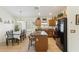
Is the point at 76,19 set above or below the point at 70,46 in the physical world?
above

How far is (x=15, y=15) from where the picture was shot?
10992 mm

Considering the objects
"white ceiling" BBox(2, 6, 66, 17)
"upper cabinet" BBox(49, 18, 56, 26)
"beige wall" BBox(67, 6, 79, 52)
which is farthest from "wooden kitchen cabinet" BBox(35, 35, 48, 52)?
"upper cabinet" BBox(49, 18, 56, 26)

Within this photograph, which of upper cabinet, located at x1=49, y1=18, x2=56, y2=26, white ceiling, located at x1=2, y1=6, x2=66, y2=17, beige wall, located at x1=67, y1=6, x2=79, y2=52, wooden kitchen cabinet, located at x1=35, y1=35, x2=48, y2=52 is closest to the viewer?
beige wall, located at x1=67, y1=6, x2=79, y2=52

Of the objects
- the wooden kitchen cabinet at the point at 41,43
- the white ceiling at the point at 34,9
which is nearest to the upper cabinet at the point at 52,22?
the white ceiling at the point at 34,9

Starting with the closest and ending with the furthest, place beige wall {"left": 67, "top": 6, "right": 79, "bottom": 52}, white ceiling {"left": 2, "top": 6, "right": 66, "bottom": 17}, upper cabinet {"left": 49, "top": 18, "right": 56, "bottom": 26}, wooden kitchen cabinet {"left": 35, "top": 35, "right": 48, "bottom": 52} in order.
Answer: beige wall {"left": 67, "top": 6, "right": 79, "bottom": 52}
wooden kitchen cabinet {"left": 35, "top": 35, "right": 48, "bottom": 52}
white ceiling {"left": 2, "top": 6, "right": 66, "bottom": 17}
upper cabinet {"left": 49, "top": 18, "right": 56, "bottom": 26}

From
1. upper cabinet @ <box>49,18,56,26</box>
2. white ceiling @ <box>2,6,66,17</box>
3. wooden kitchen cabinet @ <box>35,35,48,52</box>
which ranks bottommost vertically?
wooden kitchen cabinet @ <box>35,35,48,52</box>

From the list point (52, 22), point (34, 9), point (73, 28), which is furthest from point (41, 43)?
point (52, 22)

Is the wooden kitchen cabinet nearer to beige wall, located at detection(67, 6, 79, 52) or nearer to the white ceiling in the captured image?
beige wall, located at detection(67, 6, 79, 52)

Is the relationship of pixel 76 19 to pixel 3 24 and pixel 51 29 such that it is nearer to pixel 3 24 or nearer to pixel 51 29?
pixel 3 24

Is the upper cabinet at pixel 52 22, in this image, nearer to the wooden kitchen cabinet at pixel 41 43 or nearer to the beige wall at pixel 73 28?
the wooden kitchen cabinet at pixel 41 43

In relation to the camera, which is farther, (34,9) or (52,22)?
(52,22)

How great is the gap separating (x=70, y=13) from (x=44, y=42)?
1.72m

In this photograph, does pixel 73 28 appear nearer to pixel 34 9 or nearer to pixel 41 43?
pixel 41 43
